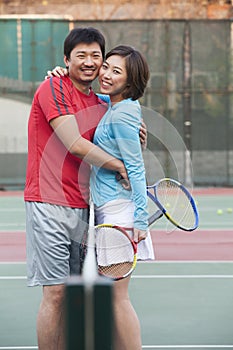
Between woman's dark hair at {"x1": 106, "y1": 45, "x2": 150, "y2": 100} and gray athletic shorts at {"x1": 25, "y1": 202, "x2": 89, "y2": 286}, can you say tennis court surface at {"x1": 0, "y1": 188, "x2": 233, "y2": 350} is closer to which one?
gray athletic shorts at {"x1": 25, "y1": 202, "x2": 89, "y2": 286}

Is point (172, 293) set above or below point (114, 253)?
below

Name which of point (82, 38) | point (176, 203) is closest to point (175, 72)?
point (176, 203)

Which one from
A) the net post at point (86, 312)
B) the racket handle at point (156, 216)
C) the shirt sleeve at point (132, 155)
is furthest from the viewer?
the racket handle at point (156, 216)

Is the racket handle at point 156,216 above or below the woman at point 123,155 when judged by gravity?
below

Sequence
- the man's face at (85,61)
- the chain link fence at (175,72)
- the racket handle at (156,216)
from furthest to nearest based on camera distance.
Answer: the chain link fence at (175,72) → the racket handle at (156,216) → the man's face at (85,61)

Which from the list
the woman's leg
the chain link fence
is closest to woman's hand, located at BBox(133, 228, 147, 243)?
the woman's leg

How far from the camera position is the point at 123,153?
12.7 ft

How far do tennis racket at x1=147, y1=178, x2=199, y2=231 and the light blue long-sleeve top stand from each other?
0.30m

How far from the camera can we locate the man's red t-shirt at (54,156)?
3980mm

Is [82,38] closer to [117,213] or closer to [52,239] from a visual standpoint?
[117,213]

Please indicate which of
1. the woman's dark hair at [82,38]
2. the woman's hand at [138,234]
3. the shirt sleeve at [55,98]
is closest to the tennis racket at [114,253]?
the woman's hand at [138,234]

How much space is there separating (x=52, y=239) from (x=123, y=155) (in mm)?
456

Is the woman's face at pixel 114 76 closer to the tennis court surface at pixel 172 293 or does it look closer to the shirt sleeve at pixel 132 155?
the shirt sleeve at pixel 132 155

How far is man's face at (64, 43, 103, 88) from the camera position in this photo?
13.0ft
